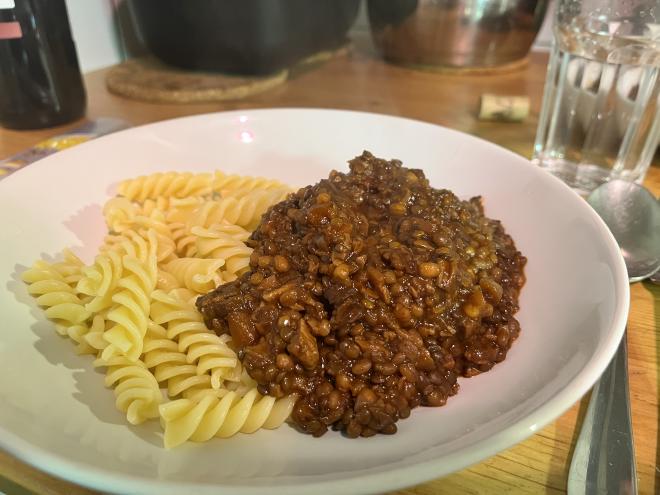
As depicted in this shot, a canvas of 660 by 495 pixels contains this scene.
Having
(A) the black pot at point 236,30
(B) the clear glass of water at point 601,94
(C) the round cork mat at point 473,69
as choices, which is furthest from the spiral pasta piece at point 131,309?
(C) the round cork mat at point 473,69

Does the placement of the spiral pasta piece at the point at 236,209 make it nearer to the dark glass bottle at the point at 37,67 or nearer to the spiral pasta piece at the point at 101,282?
the spiral pasta piece at the point at 101,282

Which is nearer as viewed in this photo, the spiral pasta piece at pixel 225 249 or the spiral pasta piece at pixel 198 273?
the spiral pasta piece at pixel 198 273

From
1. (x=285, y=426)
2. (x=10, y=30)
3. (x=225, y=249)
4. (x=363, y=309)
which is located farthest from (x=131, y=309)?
(x=10, y=30)

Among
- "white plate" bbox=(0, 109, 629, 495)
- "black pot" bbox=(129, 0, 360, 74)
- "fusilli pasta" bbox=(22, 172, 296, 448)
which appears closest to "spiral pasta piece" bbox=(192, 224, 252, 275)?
"fusilli pasta" bbox=(22, 172, 296, 448)

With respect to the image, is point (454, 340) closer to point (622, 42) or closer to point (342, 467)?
point (342, 467)

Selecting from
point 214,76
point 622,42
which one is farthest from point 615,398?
point 214,76
